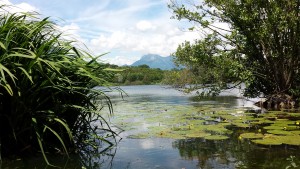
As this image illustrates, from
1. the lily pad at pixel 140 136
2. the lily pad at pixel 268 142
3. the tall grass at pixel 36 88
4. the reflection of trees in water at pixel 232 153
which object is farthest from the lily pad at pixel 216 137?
the tall grass at pixel 36 88

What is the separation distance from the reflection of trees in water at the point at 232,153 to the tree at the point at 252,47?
692cm

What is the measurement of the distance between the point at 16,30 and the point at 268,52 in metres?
11.6

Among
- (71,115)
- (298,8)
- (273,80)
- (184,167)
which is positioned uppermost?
(298,8)

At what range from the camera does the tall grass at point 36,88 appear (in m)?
4.67

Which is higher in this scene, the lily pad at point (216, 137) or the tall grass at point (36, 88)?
the tall grass at point (36, 88)

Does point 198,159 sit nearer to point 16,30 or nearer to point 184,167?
point 184,167

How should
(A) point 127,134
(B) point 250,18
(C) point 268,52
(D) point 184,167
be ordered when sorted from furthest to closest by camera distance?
(C) point 268,52 < (B) point 250,18 < (A) point 127,134 < (D) point 184,167

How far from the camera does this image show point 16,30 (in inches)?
196

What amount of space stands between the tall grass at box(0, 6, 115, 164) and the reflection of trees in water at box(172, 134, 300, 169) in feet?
6.70

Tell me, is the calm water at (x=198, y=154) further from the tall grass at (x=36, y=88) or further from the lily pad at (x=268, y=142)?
the tall grass at (x=36, y=88)

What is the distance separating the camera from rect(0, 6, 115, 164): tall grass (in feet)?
15.3

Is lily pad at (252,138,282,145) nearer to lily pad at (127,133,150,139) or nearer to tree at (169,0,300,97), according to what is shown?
lily pad at (127,133,150,139)

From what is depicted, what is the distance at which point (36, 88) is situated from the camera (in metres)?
4.96

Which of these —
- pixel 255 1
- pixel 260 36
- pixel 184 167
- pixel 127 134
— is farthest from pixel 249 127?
pixel 255 1
